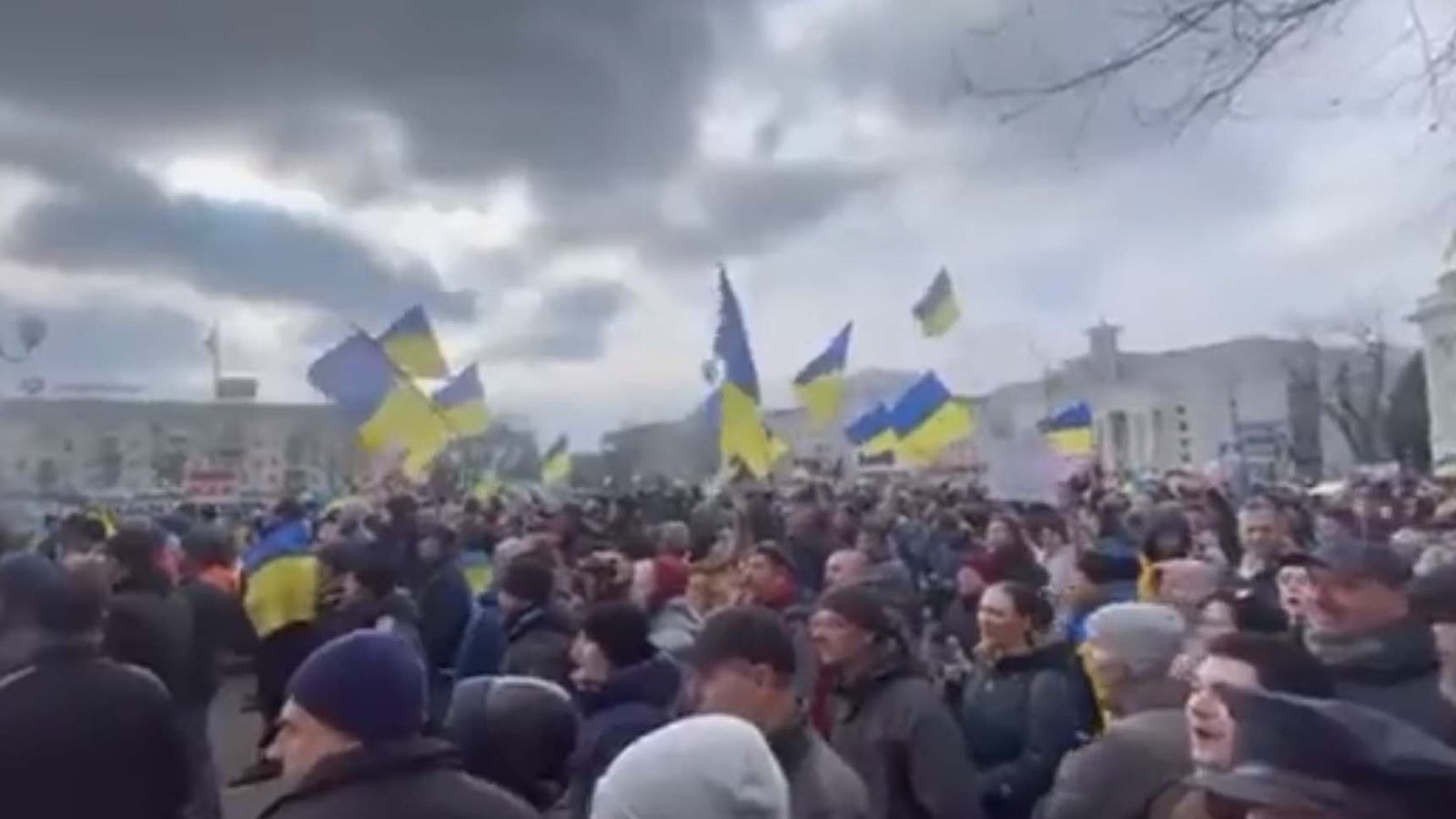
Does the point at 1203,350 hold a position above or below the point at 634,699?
above

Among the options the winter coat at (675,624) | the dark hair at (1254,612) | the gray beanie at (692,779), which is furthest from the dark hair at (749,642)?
the winter coat at (675,624)

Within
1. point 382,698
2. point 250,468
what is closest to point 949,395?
point 382,698

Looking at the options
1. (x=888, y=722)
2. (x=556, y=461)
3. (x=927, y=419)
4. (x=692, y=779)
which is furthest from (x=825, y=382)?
(x=556, y=461)

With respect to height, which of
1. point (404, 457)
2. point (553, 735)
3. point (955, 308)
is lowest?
point (553, 735)

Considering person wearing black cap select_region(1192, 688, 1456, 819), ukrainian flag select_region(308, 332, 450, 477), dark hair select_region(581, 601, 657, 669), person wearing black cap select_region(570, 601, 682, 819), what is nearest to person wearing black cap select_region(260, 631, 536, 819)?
person wearing black cap select_region(570, 601, 682, 819)

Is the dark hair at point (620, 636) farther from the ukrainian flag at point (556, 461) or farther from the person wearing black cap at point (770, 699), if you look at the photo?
the ukrainian flag at point (556, 461)

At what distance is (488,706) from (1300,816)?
2.37 meters

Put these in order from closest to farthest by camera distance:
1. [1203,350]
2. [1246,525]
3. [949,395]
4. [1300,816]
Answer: [1300,816] → [1246,525] → [949,395] → [1203,350]

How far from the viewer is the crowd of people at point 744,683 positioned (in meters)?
3.12

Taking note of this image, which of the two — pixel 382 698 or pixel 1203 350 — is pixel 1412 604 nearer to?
pixel 382 698

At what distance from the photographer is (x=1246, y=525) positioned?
28.6 feet

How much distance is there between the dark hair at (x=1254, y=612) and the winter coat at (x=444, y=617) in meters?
4.64

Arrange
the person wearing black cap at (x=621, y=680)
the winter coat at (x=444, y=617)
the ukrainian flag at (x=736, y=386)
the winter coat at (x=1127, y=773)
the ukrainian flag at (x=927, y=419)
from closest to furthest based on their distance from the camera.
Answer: the winter coat at (x=1127, y=773) → the person wearing black cap at (x=621, y=680) → the winter coat at (x=444, y=617) → the ukrainian flag at (x=736, y=386) → the ukrainian flag at (x=927, y=419)

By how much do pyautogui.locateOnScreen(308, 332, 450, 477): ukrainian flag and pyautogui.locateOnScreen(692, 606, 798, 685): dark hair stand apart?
13.1m
